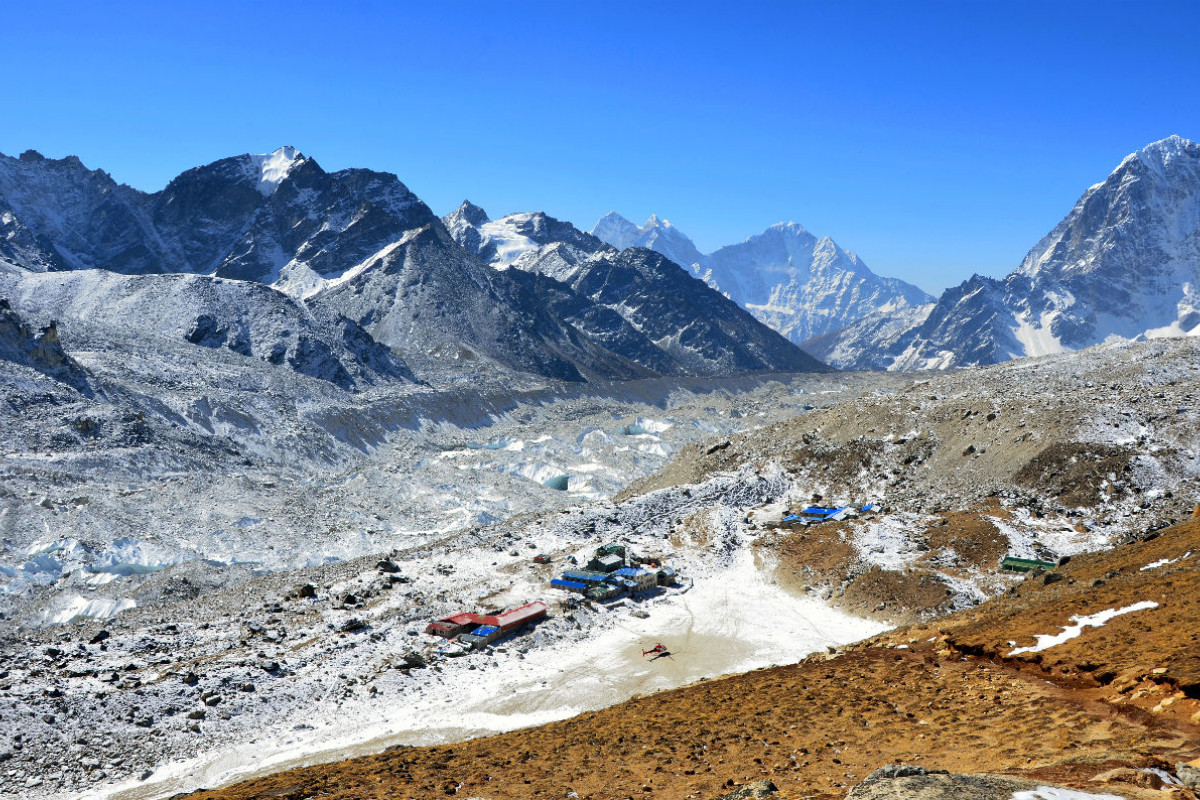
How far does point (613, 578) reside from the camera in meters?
47.0

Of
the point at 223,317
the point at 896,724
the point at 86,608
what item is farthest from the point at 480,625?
the point at 223,317

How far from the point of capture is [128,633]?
136 ft

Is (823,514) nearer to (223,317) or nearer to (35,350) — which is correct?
(35,350)

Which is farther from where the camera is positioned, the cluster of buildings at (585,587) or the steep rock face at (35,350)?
the steep rock face at (35,350)

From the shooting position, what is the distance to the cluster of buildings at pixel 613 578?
4612cm

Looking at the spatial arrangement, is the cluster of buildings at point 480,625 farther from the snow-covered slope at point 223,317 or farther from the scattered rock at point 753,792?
the snow-covered slope at point 223,317

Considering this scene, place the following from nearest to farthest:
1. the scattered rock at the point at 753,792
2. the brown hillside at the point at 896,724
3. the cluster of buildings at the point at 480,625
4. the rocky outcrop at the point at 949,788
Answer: the rocky outcrop at the point at 949,788 < the scattered rock at the point at 753,792 < the brown hillside at the point at 896,724 < the cluster of buildings at the point at 480,625

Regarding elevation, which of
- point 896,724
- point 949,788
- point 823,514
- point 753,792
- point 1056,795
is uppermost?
point 949,788

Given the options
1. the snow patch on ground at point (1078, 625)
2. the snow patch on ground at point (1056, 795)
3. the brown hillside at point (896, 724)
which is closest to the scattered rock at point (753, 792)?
the brown hillside at point (896, 724)

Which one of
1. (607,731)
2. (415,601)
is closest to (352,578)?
(415,601)

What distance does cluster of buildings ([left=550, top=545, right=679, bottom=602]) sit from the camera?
46125 mm

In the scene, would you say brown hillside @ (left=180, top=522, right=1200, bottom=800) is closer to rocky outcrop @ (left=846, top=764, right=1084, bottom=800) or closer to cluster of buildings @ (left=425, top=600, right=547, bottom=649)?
rocky outcrop @ (left=846, top=764, right=1084, bottom=800)

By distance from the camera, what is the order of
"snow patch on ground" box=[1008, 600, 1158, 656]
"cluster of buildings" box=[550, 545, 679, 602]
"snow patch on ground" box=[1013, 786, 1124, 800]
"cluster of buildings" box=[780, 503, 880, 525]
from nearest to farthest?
"snow patch on ground" box=[1013, 786, 1124, 800], "snow patch on ground" box=[1008, 600, 1158, 656], "cluster of buildings" box=[550, 545, 679, 602], "cluster of buildings" box=[780, 503, 880, 525]

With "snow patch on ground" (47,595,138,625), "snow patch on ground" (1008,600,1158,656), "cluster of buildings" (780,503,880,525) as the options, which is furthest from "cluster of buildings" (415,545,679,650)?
"snow patch on ground" (1008,600,1158,656)
